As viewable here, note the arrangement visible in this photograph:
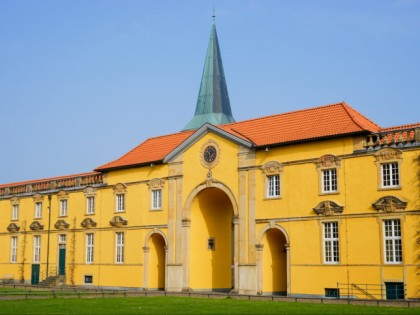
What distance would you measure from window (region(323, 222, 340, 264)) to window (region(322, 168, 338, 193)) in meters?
1.80

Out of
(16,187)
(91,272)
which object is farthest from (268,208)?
(16,187)

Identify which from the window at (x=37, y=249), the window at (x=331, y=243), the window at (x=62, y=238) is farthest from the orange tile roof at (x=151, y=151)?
the window at (x=331, y=243)

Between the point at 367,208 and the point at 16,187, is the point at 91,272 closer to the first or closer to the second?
the point at 16,187

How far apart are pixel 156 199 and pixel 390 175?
56.6ft

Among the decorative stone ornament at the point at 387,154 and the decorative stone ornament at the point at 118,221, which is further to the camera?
the decorative stone ornament at the point at 118,221

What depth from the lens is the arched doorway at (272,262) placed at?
37.5 meters

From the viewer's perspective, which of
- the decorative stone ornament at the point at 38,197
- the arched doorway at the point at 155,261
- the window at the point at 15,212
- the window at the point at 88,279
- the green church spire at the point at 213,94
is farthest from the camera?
the green church spire at the point at 213,94

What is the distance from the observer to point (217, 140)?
4069 cm

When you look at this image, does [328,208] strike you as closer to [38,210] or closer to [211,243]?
[211,243]

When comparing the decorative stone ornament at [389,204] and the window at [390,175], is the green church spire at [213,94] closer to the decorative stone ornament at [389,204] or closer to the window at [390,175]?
the window at [390,175]

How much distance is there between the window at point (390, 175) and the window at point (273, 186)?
21.3 feet

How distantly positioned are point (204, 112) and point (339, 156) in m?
32.9

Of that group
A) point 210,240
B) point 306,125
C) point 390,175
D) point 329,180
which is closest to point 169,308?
point 329,180

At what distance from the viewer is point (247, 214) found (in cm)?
3850
